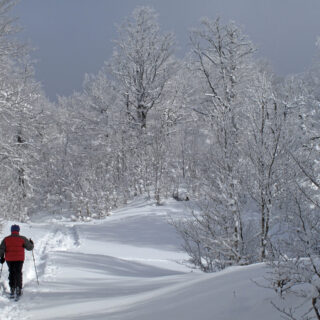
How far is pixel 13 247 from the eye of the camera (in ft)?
24.5

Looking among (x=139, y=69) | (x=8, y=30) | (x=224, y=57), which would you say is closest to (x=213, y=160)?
(x=8, y=30)

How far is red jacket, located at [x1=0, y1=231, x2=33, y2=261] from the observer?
291 inches

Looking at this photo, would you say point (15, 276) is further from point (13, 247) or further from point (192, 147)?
point (192, 147)

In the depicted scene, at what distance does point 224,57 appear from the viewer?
1822 centimetres

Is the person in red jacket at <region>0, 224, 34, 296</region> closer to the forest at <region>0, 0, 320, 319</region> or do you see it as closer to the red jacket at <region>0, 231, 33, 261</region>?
the red jacket at <region>0, 231, 33, 261</region>

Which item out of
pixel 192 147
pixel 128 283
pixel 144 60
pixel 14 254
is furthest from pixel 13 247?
pixel 192 147

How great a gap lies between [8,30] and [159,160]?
8948mm

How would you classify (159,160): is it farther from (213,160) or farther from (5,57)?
(213,160)

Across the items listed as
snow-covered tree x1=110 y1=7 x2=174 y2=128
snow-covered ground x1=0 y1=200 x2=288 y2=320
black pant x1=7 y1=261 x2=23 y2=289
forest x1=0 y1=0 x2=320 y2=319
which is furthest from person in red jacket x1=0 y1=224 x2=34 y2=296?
snow-covered tree x1=110 y1=7 x2=174 y2=128

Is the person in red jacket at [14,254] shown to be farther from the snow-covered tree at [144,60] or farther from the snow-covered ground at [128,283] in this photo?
the snow-covered tree at [144,60]

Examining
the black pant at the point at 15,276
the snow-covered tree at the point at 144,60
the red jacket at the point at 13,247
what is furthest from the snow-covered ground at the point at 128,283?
the snow-covered tree at the point at 144,60

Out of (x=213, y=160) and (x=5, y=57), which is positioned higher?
(x=5, y=57)

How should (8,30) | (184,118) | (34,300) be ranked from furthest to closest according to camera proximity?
(184,118)
(8,30)
(34,300)

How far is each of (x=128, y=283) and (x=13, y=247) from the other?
253 centimetres
